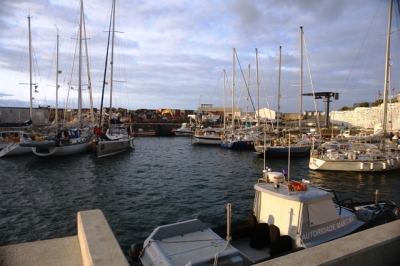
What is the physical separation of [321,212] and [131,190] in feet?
42.8

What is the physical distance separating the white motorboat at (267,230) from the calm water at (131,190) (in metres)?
4.09

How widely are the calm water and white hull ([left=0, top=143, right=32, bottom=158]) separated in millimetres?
Result: 1757

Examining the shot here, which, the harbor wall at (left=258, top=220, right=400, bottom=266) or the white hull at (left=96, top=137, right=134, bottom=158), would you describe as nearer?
the harbor wall at (left=258, top=220, right=400, bottom=266)

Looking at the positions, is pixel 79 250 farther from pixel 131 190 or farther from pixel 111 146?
pixel 111 146

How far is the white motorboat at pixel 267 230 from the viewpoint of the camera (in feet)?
19.4

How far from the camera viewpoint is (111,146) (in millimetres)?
32938

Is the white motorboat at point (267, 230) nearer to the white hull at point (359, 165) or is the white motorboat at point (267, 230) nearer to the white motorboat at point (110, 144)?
the white hull at point (359, 165)

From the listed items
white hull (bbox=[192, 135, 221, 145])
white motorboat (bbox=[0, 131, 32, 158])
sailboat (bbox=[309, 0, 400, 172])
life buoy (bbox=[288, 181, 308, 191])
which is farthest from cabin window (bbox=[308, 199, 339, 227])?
white hull (bbox=[192, 135, 221, 145])

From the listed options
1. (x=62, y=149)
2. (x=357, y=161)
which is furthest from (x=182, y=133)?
(x=357, y=161)

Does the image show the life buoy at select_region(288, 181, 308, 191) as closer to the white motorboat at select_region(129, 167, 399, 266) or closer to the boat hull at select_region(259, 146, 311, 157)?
the white motorboat at select_region(129, 167, 399, 266)

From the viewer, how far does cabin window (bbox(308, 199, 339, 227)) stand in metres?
7.17

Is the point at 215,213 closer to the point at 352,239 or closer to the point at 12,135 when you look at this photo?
the point at 352,239

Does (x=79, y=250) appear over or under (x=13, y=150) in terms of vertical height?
over

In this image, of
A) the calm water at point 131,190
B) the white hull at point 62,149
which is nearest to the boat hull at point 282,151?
the calm water at point 131,190
